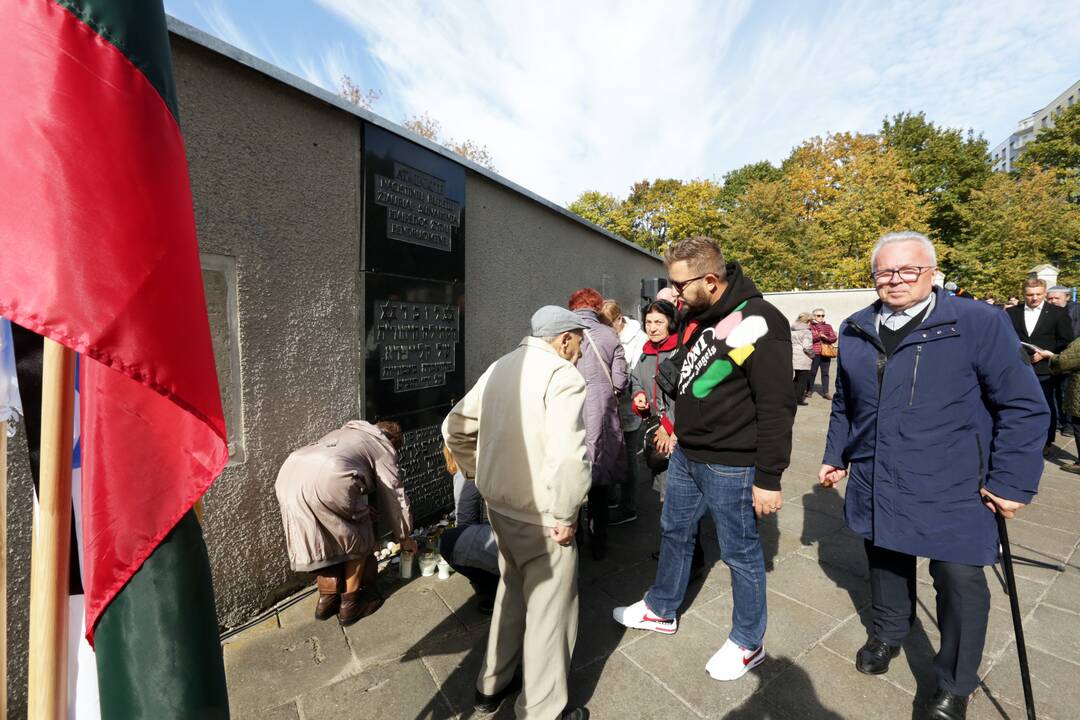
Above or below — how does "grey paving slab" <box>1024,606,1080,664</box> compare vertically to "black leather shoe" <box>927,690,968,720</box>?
below

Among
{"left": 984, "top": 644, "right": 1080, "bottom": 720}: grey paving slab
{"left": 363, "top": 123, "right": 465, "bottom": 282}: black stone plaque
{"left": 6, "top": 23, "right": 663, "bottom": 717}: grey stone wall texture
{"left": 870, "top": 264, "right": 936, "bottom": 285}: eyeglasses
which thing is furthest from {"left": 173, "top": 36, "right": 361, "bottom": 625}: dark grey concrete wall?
{"left": 984, "top": 644, "right": 1080, "bottom": 720}: grey paving slab

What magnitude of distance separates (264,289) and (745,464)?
281cm

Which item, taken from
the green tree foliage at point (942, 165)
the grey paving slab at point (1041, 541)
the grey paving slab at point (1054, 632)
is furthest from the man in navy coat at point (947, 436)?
the green tree foliage at point (942, 165)

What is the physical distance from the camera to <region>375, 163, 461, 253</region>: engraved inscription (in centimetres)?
369

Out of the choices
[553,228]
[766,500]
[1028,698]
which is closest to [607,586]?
[766,500]

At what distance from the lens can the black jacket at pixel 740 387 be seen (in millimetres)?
2156

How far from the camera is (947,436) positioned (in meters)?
2.05

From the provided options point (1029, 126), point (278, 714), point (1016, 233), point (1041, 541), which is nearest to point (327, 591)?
point (278, 714)

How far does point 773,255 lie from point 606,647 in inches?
1036

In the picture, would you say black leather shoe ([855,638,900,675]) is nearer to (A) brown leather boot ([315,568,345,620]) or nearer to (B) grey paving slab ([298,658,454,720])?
(B) grey paving slab ([298,658,454,720])

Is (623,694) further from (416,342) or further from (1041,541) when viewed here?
(1041,541)

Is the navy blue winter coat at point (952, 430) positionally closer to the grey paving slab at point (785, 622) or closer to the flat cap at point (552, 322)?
the grey paving slab at point (785, 622)

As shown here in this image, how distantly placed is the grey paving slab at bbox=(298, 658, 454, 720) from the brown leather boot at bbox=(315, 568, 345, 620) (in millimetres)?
633

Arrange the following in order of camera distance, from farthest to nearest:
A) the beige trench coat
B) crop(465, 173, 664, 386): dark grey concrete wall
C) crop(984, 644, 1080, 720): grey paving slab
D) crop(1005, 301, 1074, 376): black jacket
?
crop(1005, 301, 1074, 376): black jacket, crop(465, 173, 664, 386): dark grey concrete wall, the beige trench coat, crop(984, 644, 1080, 720): grey paving slab
